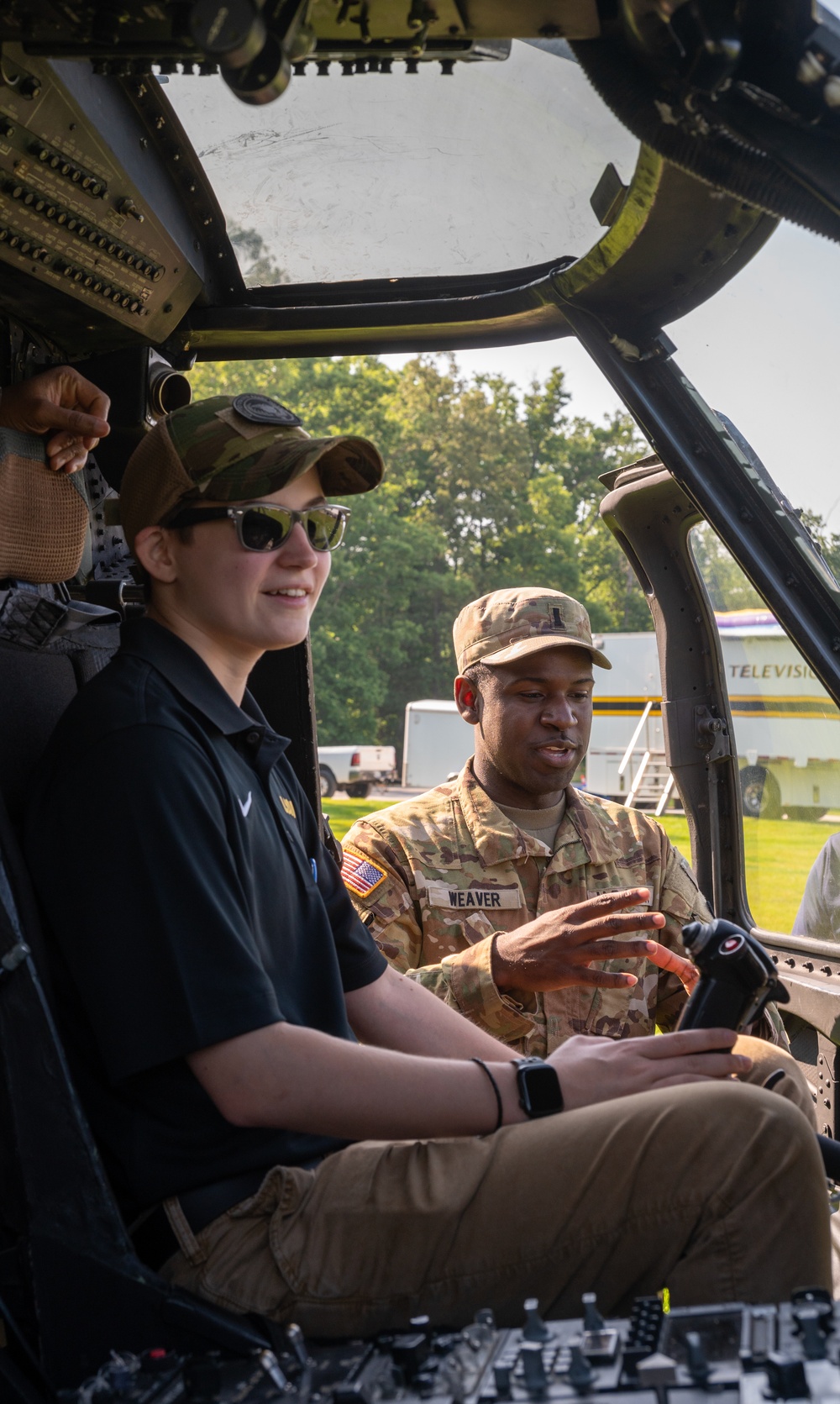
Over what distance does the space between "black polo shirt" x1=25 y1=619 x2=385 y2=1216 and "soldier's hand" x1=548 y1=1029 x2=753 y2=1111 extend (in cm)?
34

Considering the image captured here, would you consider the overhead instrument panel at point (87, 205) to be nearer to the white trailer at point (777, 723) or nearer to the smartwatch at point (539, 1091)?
the white trailer at point (777, 723)

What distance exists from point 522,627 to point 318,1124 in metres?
1.86

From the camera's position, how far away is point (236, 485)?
1836 millimetres

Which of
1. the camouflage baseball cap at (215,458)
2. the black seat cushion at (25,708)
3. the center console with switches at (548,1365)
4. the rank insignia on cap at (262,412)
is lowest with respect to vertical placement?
the center console with switches at (548,1365)

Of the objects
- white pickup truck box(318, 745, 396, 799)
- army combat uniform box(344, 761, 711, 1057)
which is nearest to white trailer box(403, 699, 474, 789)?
white pickup truck box(318, 745, 396, 799)

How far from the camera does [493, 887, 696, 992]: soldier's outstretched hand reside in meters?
2.04

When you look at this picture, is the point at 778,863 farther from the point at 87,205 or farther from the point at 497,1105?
the point at 87,205

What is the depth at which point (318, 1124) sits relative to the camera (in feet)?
4.83

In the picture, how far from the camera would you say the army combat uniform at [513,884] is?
2.87 meters

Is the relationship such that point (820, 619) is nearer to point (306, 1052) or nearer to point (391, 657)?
point (306, 1052)

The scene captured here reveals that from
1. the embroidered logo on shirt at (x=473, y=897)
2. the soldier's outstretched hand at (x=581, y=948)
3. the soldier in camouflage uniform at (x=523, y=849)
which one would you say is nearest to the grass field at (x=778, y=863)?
the soldier in camouflage uniform at (x=523, y=849)

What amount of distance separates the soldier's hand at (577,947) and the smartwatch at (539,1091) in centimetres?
46

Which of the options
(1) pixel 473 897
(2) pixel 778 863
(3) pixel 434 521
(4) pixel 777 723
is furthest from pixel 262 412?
(3) pixel 434 521

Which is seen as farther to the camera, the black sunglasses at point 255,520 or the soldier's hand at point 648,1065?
the black sunglasses at point 255,520
